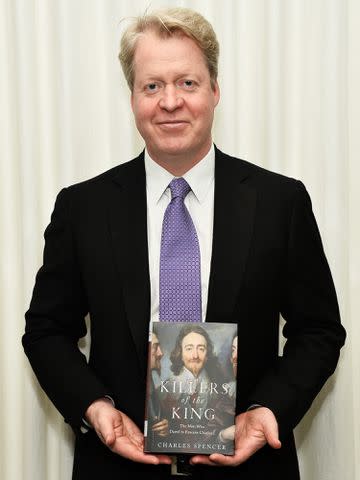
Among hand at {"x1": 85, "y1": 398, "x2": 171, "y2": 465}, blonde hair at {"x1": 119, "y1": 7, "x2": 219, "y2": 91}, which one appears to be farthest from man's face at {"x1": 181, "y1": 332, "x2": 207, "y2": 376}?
blonde hair at {"x1": 119, "y1": 7, "x2": 219, "y2": 91}

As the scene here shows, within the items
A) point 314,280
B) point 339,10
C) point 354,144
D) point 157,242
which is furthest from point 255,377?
point 339,10

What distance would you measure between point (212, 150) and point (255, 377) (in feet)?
1.89

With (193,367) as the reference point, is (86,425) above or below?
below

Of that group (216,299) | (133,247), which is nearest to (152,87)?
(133,247)

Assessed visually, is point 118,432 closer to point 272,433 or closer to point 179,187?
point 272,433

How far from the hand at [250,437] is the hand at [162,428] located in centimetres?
9

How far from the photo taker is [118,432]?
162cm

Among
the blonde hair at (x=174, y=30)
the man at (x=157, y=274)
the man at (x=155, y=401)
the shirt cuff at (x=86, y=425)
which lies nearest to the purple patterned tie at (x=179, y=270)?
the man at (x=157, y=274)

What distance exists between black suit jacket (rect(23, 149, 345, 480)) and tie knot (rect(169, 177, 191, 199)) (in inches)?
3.0

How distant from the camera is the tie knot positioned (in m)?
1.72

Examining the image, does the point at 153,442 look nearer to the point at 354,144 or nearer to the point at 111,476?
the point at 111,476

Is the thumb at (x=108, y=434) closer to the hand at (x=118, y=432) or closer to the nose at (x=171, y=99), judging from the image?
the hand at (x=118, y=432)

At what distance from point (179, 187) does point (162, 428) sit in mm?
572

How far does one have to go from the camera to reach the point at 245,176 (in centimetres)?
177
